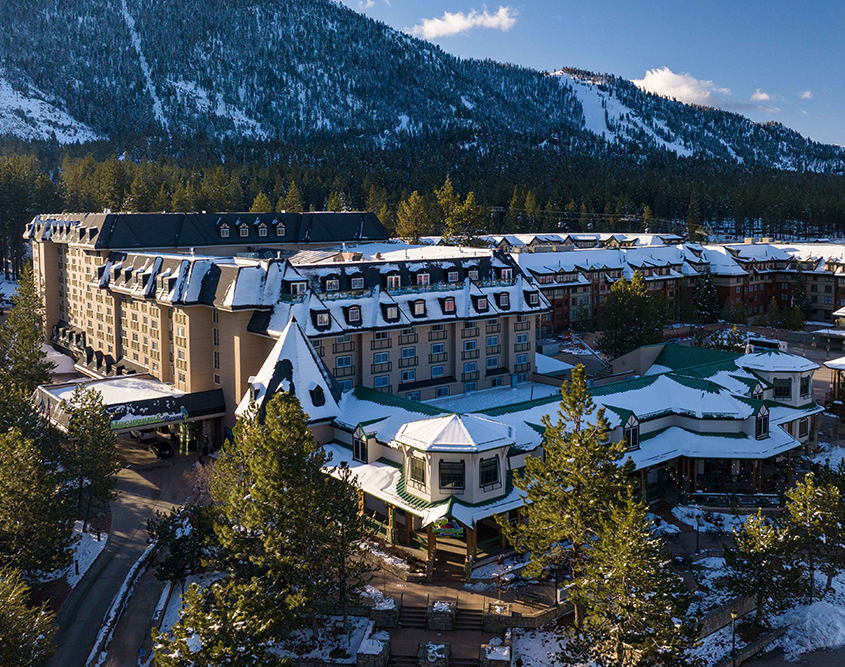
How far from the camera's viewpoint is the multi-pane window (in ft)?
156

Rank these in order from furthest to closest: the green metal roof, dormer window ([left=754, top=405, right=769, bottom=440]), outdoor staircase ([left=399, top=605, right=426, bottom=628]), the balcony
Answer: the green metal roof, the balcony, dormer window ([left=754, top=405, right=769, bottom=440]), outdoor staircase ([left=399, top=605, right=426, bottom=628])

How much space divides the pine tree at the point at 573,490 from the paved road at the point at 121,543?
72.6 feet

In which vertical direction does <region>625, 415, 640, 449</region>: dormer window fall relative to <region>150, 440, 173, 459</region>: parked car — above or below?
above

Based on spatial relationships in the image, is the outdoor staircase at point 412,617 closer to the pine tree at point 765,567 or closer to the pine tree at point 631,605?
the pine tree at point 631,605

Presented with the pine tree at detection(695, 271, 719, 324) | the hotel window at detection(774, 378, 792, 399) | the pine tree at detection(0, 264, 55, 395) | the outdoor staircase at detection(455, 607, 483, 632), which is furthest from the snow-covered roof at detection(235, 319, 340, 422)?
the pine tree at detection(695, 271, 719, 324)

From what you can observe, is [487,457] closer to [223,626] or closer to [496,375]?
[223,626]

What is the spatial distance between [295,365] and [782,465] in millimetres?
37903

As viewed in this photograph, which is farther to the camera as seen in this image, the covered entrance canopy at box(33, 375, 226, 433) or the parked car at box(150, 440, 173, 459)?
the parked car at box(150, 440, 173, 459)

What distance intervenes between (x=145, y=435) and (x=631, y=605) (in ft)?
155

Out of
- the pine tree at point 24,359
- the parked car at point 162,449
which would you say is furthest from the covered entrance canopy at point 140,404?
the parked car at point 162,449

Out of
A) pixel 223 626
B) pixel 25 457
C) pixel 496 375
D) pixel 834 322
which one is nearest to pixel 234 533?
pixel 223 626

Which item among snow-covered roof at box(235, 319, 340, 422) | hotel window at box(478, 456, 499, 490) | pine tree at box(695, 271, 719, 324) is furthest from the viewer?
pine tree at box(695, 271, 719, 324)

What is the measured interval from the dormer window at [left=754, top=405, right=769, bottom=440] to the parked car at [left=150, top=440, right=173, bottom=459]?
4487cm

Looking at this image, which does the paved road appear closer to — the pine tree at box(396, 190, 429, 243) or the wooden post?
the wooden post
